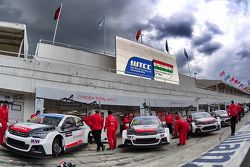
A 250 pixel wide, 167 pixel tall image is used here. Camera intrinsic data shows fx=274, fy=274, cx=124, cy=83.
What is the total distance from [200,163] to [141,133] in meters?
3.53

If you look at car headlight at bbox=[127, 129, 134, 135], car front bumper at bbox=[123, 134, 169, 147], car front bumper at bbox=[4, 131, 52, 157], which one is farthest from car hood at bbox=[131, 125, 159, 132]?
car front bumper at bbox=[4, 131, 52, 157]

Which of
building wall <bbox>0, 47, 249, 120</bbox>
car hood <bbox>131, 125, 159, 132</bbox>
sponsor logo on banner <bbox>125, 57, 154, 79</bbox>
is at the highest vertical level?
sponsor logo on banner <bbox>125, 57, 154, 79</bbox>

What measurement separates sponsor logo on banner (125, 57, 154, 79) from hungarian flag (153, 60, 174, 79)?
97cm

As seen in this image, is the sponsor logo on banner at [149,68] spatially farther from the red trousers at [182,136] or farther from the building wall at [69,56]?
the red trousers at [182,136]

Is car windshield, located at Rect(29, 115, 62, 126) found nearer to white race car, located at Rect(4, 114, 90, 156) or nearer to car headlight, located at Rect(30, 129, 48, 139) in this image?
white race car, located at Rect(4, 114, 90, 156)

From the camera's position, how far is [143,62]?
27.8 metres

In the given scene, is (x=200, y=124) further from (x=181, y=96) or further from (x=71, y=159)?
(x=181, y=96)

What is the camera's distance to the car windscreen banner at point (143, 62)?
25062mm

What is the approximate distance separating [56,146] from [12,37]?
1562 centimetres

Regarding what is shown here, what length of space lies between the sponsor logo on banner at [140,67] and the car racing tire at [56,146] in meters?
16.0

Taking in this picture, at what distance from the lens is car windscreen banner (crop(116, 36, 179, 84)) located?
25.1 m

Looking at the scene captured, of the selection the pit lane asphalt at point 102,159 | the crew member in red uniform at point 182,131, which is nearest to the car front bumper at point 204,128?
the crew member in red uniform at point 182,131

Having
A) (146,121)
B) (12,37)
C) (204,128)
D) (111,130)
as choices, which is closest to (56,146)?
(111,130)

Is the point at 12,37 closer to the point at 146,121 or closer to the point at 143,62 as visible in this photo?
the point at 143,62
